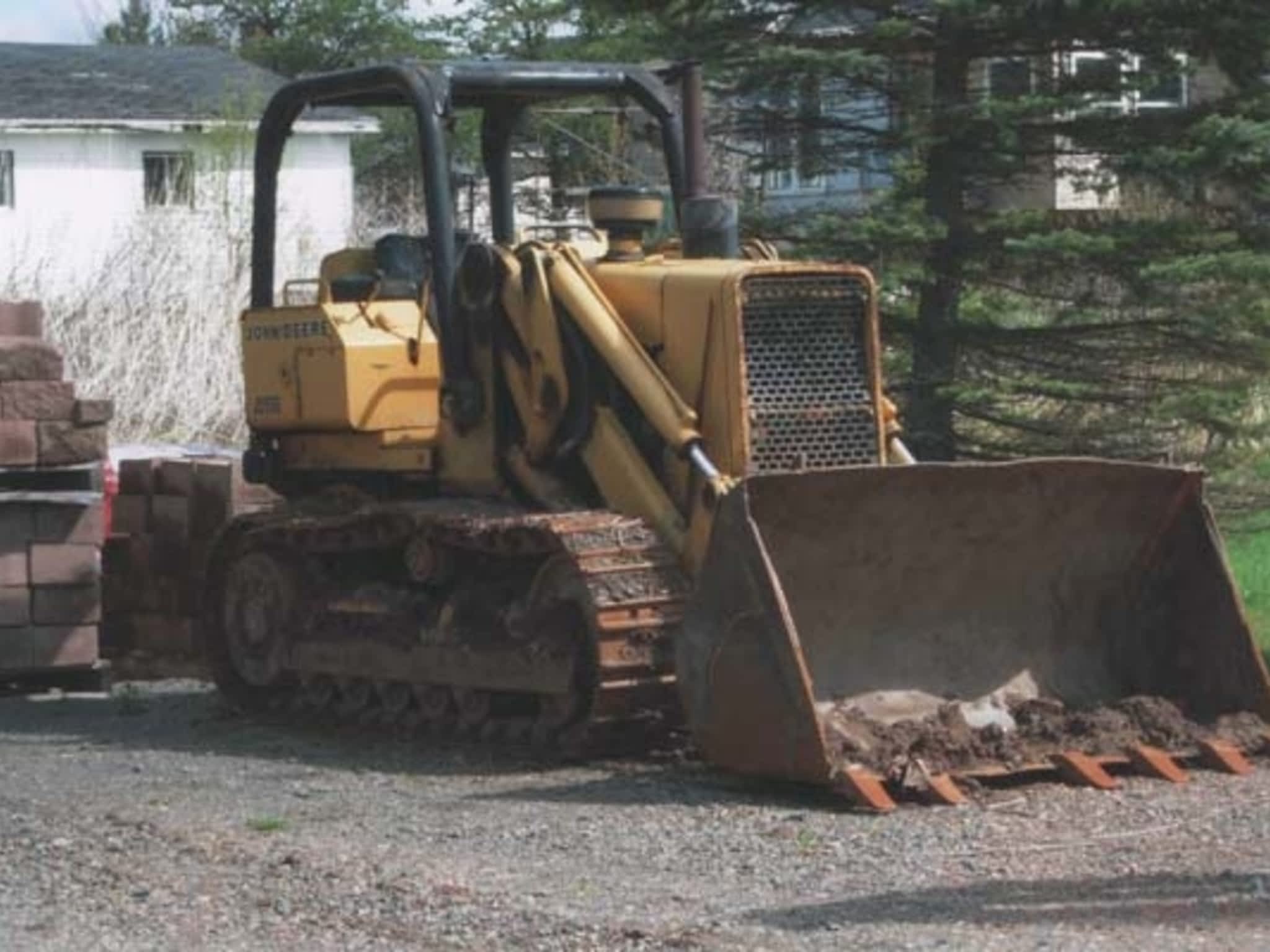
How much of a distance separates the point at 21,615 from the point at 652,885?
21.6ft

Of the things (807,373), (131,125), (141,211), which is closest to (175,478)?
(807,373)

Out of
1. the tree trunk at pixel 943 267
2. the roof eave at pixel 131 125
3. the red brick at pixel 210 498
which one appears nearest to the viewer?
the red brick at pixel 210 498

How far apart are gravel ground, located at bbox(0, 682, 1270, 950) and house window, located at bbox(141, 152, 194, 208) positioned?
668 inches

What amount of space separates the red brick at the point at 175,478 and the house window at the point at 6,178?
27.1 m

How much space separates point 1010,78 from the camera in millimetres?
16094

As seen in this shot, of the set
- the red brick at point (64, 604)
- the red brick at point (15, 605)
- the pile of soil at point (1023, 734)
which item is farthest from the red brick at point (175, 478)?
the pile of soil at point (1023, 734)

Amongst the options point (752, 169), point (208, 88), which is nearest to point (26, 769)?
point (752, 169)

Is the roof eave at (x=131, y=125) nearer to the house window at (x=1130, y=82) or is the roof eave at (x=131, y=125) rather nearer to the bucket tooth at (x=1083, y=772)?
the house window at (x=1130, y=82)

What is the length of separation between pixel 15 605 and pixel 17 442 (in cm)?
84

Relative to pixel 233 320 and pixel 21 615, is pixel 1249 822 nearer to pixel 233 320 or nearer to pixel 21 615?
pixel 21 615

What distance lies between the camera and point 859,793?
9586 mm

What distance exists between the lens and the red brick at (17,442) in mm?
14031

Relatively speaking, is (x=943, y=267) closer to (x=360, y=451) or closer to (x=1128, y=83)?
(x=1128, y=83)

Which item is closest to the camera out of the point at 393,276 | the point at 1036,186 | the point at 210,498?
the point at 393,276
